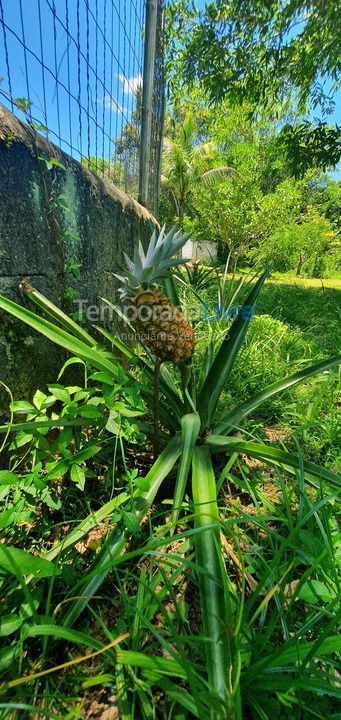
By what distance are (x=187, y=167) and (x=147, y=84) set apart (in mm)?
8449

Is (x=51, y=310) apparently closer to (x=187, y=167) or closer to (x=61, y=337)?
(x=61, y=337)

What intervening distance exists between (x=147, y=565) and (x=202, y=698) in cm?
37

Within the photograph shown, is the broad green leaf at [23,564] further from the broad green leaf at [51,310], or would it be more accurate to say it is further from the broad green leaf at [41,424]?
the broad green leaf at [51,310]

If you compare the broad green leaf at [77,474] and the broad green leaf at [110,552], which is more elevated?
the broad green leaf at [77,474]

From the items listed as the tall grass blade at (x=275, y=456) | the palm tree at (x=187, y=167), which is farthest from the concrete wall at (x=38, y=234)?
the palm tree at (x=187, y=167)

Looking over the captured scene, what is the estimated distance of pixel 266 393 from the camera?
1.26 metres

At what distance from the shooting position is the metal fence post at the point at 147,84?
235cm

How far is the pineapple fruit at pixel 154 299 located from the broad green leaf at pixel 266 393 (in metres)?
0.44

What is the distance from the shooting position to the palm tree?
960 centimetres

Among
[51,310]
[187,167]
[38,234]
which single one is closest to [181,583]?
[51,310]

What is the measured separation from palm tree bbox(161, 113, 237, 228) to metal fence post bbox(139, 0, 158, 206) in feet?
22.0

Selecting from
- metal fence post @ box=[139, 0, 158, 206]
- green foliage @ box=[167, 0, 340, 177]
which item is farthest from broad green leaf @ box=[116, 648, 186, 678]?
green foliage @ box=[167, 0, 340, 177]

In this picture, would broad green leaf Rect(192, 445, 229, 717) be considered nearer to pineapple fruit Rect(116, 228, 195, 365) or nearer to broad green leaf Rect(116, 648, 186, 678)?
broad green leaf Rect(116, 648, 186, 678)

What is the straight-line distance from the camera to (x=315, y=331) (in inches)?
120
